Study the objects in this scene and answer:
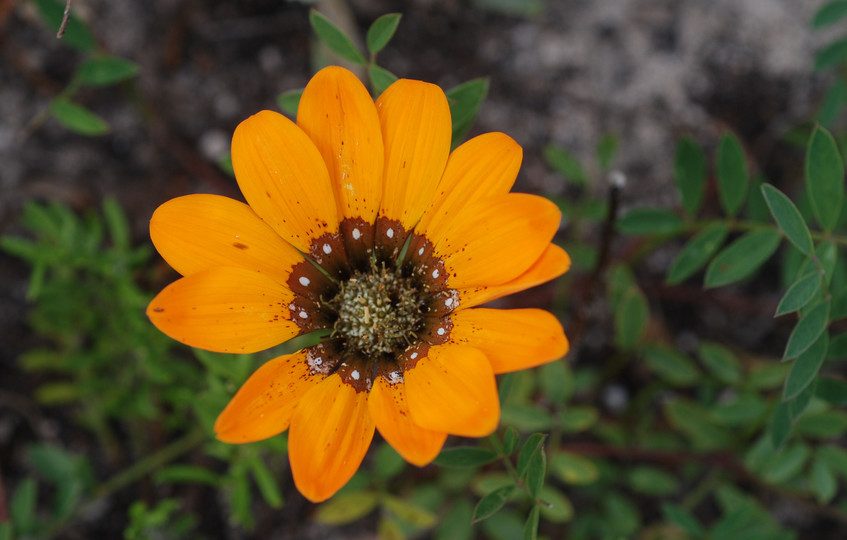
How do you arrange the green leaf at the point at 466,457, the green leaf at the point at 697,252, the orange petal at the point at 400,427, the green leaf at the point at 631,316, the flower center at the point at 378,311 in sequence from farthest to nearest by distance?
1. the green leaf at the point at 631,316
2. the green leaf at the point at 697,252
3. the flower center at the point at 378,311
4. the green leaf at the point at 466,457
5. the orange petal at the point at 400,427

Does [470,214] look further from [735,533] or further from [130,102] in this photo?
[130,102]

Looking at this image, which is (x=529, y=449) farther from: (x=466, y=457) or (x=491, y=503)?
(x=466, y=457)

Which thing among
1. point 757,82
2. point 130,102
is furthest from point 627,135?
point 130,102

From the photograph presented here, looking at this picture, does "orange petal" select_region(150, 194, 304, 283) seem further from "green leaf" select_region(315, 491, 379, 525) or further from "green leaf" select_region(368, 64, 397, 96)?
"green leaf" select_region(315, 491, 379, 525)

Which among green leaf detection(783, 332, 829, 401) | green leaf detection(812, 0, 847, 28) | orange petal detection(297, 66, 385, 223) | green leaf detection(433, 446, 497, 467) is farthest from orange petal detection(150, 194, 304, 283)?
green leaf detection(812, 0, 847, 28)

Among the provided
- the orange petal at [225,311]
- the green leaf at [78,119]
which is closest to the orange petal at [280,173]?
the orange petal at [225,311]

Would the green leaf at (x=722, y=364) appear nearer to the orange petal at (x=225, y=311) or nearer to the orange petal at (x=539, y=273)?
the orange petal at (x=539, y=273)

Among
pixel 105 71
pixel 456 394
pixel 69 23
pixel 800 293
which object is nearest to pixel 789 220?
pixel 800 293
